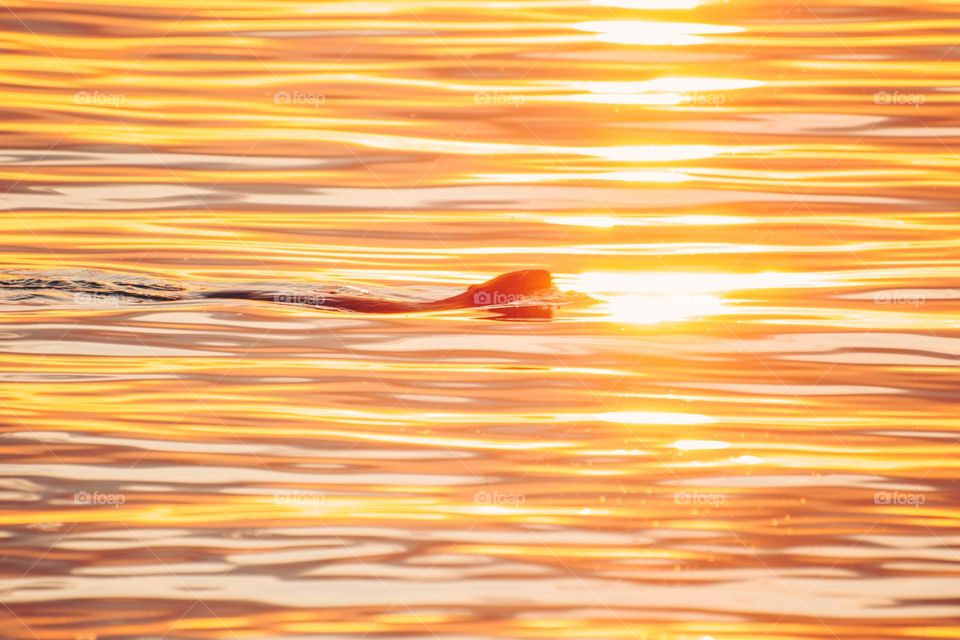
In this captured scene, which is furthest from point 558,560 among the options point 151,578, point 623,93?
point 623,93

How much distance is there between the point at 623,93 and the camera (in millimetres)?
14375

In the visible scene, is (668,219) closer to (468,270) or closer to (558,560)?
(468,270)

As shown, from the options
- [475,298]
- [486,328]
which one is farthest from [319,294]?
[486,328]

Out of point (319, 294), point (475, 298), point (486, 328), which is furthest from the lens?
point (319, 294)

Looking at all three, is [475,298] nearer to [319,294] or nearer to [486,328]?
[486,328]

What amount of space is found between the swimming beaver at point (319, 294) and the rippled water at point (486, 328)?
0.57 feet

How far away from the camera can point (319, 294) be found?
9.86 metres

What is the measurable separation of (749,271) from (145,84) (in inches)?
276

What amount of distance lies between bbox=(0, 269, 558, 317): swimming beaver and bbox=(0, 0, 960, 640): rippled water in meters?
0.17

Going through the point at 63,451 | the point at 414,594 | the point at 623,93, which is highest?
the point at 623,93

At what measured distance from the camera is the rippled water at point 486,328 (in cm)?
566

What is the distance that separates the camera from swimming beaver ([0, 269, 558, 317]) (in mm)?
9602

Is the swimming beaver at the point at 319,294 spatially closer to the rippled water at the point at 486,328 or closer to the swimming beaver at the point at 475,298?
the swimming beaver at the point at 475,298

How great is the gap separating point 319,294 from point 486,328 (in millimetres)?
1320
